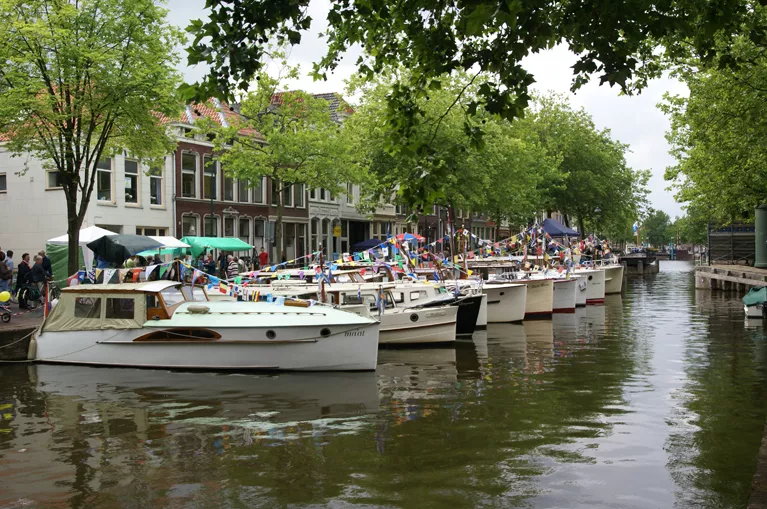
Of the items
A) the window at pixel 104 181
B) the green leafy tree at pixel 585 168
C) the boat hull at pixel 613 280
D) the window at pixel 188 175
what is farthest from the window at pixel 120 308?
the green leafy tree at pixel 585 168

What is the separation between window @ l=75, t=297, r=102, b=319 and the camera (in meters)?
19.6

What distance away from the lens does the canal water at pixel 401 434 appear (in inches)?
385

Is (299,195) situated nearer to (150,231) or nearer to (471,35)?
(150,231)

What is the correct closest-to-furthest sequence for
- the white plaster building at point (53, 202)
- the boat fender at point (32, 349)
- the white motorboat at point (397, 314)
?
the boat fender at point (32, 349) → the white motorboat at point (397, 314) → the white plaster building at point (53, 202)

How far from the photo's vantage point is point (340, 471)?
1066 cm

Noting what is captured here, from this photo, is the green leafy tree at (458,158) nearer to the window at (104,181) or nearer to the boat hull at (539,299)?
the boat hull at (539,299)

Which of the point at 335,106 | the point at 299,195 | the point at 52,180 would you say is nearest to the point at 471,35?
the point at 52,180

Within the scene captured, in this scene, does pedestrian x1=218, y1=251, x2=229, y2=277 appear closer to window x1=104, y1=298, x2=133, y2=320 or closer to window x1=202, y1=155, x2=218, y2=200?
window x1=202, y1=155, x2=218, y2=200

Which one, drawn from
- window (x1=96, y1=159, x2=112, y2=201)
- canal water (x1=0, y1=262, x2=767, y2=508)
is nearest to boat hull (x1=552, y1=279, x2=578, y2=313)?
canal water (x1=0, y1=262, x2=767, y2=508)

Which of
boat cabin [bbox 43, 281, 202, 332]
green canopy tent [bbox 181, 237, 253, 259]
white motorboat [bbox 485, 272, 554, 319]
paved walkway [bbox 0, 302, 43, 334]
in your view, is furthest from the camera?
green canopy tent [bbox 181, 237, 253, 259]

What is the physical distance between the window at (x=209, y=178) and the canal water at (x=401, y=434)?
89.8ft

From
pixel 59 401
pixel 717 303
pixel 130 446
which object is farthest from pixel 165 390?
pixel 717 303

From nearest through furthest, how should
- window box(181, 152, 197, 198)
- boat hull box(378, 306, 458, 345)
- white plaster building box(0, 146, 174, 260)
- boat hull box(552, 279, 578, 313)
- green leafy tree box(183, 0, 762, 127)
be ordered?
green leafy tree box(183, 0, 762, 127) → boat hull box(378, 306, 458, 345) → boat hull box(552, 279, 578, 313) → white plaster building box(0, 146, 174, 260) → window box(181, 152, 197, 198)

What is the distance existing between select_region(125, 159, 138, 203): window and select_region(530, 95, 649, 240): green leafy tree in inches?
1493
